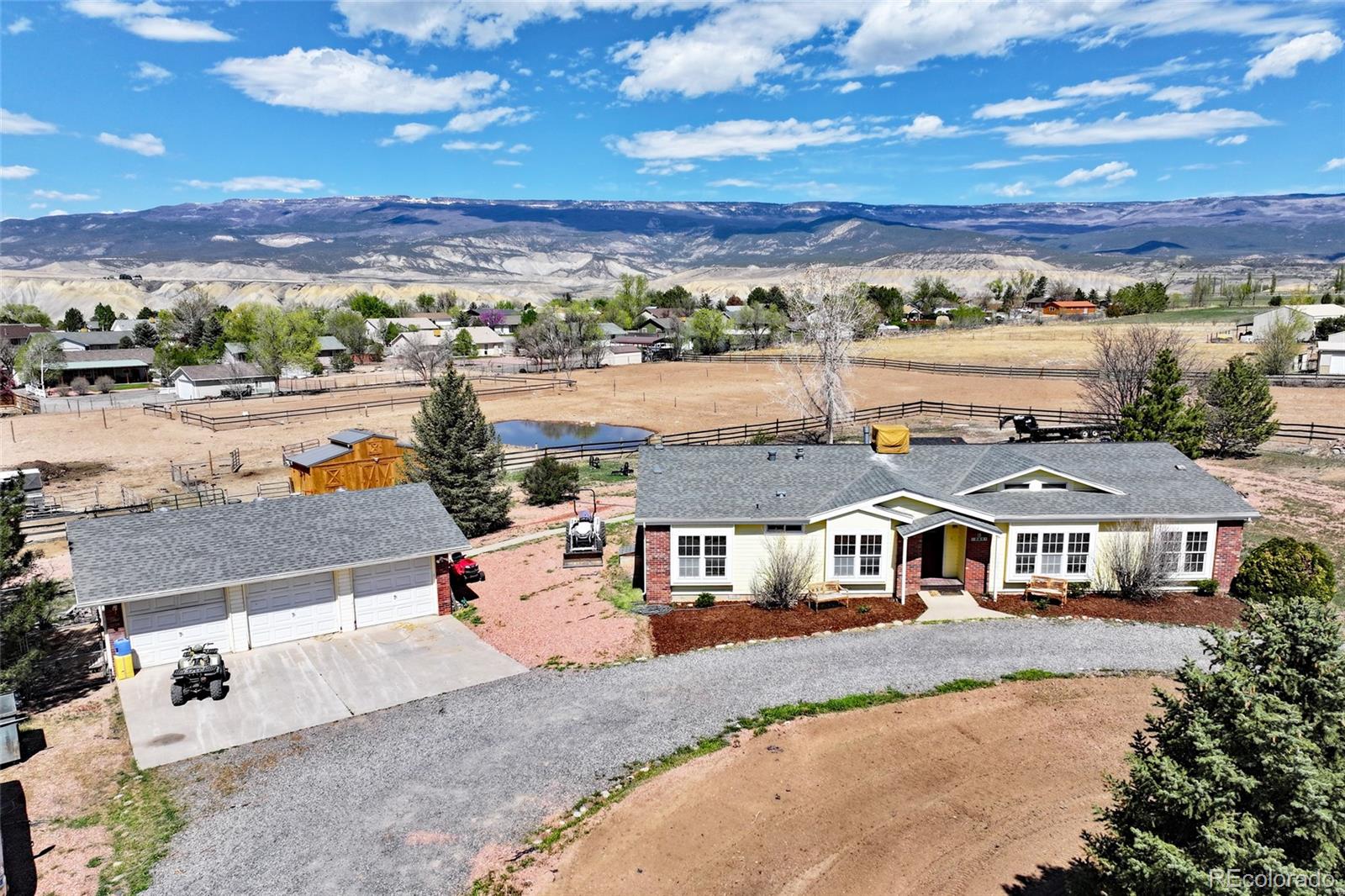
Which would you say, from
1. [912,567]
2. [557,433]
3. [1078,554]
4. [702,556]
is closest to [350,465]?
Answer: [702,556]

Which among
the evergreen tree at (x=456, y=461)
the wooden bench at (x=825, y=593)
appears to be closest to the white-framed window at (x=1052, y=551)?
the wooden bench at (x=825, y=593)

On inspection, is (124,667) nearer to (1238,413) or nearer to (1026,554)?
(1026,554)

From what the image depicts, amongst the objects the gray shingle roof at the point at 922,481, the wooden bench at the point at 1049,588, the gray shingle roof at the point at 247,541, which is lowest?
the wooden bench at the point at 1049,588

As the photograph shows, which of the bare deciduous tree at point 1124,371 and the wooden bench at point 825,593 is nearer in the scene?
the wooden bench at point 825,593

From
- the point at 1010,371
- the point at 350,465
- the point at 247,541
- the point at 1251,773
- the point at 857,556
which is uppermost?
the point at 1010,371

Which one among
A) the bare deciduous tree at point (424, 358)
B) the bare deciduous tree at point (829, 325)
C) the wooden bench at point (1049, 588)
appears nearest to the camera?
the wooden bench at point (1049, 588)

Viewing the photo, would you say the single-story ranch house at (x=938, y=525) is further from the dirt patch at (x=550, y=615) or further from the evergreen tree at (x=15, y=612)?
the evergreen tree at (x=15, y=612)

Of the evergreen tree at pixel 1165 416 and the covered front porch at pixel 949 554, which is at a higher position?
the evergreen tree at pixel 1165 416
